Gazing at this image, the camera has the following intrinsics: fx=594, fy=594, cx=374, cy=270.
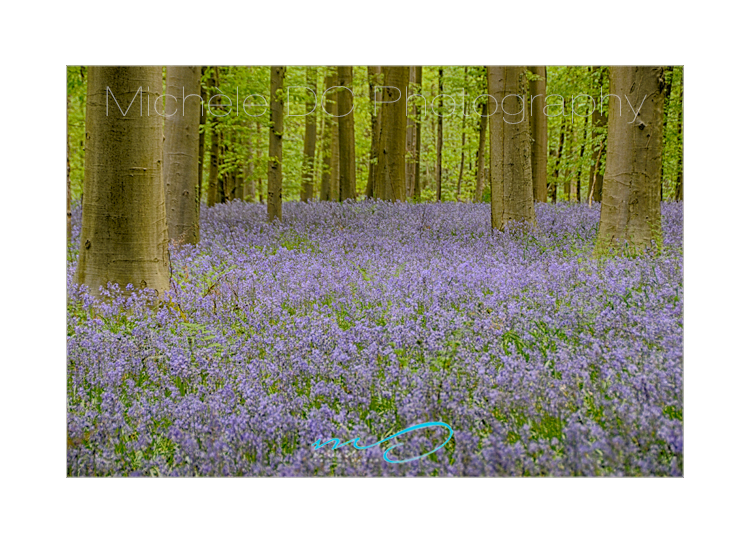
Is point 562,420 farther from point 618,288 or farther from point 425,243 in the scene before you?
point 425,243

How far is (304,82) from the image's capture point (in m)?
6.45

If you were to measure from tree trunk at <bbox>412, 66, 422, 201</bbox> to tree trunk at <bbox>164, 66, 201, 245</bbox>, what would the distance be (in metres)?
2.32

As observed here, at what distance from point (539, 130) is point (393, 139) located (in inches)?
88.8

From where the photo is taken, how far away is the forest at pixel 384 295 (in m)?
3.50

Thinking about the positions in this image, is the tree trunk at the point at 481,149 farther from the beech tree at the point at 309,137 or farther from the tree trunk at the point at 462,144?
the beech tree at the point at 309,137

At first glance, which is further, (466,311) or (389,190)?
(389,190)

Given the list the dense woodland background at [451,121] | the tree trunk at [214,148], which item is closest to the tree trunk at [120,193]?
the dense woodland background at [451,121]

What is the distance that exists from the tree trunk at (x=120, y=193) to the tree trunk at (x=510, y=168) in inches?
134

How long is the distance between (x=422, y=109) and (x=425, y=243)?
145 centimetres

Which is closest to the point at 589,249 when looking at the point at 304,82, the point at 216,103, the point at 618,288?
the point at 618,288

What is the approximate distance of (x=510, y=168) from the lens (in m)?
6.96

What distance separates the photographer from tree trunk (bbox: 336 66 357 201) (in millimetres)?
5895

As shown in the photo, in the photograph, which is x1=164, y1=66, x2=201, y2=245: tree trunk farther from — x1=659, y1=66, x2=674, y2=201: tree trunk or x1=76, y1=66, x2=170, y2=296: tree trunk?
x1=659, y1=66, x2=674, y2=201: tree trunk

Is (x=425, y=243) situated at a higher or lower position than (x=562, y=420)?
higher
